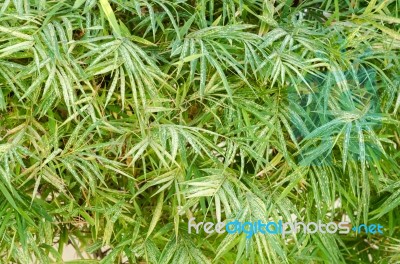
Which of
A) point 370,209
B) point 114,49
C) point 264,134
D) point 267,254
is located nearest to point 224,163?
point 264,134

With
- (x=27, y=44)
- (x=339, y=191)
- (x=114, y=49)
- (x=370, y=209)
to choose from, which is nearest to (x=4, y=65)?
(x=27, y=44)

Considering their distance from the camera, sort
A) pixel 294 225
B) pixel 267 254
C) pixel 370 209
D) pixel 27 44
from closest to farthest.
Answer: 1. pixel 27 44
2. pixel 267 254
3. pixel 294 225
4. pixel 370 209

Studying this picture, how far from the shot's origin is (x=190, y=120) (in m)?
1.55

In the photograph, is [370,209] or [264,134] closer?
[264,134]

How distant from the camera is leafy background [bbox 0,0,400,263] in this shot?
1.38m

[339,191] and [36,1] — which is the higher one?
[36,1]

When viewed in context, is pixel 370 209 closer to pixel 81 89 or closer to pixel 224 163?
pixel 224 163

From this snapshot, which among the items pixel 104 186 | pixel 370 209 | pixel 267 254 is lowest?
pixel 370 209

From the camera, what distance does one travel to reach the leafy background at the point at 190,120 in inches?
54.4

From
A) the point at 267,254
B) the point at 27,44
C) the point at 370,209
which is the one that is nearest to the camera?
the point at 27,44

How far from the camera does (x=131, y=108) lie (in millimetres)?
1524

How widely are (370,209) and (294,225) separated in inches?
11.0

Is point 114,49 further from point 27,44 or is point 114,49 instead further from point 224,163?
point 224,163

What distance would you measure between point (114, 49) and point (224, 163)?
1.20 feet
